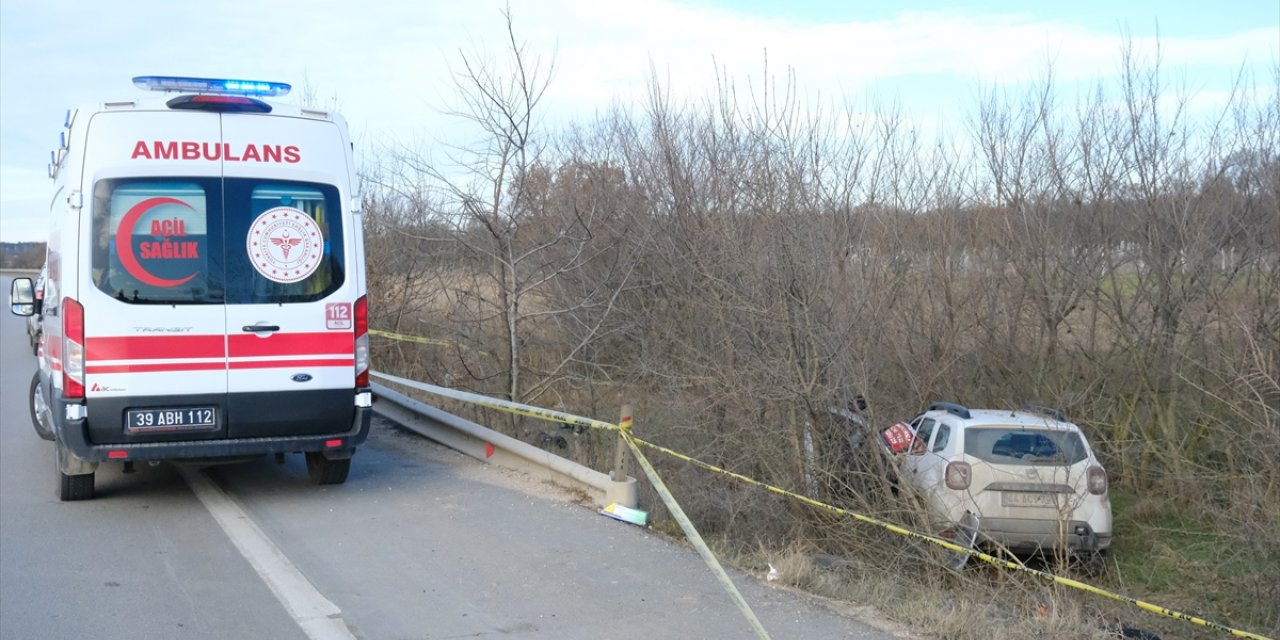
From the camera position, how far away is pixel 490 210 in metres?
13.7

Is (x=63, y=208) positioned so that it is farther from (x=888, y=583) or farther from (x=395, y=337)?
(x=395, y=337)

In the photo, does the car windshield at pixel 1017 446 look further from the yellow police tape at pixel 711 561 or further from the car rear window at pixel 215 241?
the car rear window at pixel 215 241

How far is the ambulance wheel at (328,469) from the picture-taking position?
372 inches

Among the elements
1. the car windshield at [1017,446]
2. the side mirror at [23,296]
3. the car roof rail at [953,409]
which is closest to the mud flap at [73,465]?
the side mirror at [23,296]

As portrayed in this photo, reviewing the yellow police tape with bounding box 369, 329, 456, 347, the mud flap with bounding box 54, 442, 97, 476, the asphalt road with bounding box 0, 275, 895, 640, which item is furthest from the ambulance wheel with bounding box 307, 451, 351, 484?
the yellow police tape with bounding box 369, 329, 456, 347

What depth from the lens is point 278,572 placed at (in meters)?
6.82

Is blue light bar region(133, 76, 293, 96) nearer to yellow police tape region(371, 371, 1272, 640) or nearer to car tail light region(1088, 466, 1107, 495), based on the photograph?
yellow police tape region(371, 371, 1272, 640)

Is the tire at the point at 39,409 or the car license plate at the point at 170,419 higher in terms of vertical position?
the car license plate at the point at 170,419

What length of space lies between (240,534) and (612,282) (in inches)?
325

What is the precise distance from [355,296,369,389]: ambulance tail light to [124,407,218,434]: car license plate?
1.14 m

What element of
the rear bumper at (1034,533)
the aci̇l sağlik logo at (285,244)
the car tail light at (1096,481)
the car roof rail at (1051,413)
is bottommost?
the rear bumper at (1034,533)

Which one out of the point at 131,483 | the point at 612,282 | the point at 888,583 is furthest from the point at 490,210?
the point at 888,583

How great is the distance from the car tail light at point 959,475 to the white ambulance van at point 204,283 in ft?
19.1

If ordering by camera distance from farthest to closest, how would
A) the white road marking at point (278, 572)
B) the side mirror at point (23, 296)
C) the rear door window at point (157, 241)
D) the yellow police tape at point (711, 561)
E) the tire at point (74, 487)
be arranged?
the side mirror at point (23, 296) < the tire at point (74, 487) < the rear door window at point (157, 241) < the white road marking at point (278, 572) < the yellow police tape at point (711, 561)
